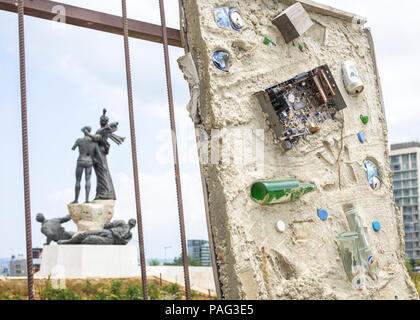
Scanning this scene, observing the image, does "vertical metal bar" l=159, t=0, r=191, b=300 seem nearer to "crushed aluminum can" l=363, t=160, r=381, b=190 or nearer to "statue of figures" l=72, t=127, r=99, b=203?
"crushed aluminum can" l=363, t=160, r=381, b=190

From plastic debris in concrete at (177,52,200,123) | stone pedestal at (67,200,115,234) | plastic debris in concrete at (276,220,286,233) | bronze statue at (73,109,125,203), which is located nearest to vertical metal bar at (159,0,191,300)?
plastic debris in concrete at (177,52,200,123)

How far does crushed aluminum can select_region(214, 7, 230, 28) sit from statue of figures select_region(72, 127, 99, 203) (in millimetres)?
3861

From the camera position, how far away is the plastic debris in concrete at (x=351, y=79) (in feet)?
8.22

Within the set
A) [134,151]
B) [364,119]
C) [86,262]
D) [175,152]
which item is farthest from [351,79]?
[86,262]

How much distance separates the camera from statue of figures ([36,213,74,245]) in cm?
556

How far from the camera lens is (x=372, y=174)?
2506 millimetres

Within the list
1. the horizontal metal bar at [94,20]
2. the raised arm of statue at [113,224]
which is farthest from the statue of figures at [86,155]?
the horizontal metal bar at [94,20]

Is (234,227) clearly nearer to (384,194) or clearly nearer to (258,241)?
(258,241)

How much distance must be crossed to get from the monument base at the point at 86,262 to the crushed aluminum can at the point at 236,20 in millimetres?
3373

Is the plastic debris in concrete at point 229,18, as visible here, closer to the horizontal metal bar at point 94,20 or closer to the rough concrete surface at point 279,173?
the rough concrete surface at point 279,173

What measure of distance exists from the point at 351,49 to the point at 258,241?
1.30 m

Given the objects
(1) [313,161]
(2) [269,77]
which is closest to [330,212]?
(1) [313,161]

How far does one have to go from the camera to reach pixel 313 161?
91.0 inches

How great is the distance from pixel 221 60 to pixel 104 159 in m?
4.03
